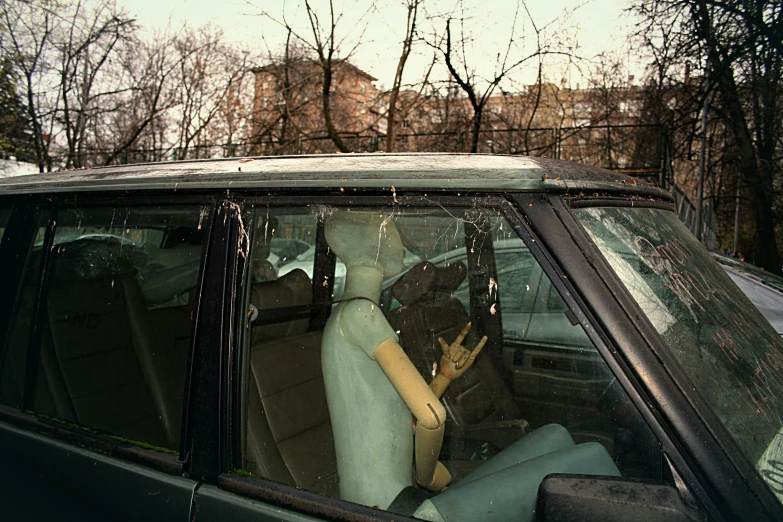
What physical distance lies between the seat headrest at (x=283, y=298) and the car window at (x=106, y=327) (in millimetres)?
215

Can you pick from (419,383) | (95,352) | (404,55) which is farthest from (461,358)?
(404,55)

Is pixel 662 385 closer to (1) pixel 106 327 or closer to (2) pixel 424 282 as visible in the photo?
(2) pixel 424 282

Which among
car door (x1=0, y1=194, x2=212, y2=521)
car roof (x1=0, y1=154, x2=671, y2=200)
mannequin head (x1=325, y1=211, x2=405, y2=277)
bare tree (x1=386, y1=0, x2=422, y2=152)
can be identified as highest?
bare tree (x1=386, y1=0, x2=422, y2=152)

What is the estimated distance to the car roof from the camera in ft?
4.09

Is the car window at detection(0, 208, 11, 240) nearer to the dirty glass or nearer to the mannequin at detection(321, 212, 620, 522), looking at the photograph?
the mannequin at detection(321, 212, 620, 522)

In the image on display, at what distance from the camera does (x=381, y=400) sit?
149cm

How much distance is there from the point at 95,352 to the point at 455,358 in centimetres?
120

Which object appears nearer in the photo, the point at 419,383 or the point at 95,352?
the point at 419,383

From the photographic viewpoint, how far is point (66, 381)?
1.80 metres

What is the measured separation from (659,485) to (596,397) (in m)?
0.27

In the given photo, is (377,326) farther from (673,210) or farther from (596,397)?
(673,210)

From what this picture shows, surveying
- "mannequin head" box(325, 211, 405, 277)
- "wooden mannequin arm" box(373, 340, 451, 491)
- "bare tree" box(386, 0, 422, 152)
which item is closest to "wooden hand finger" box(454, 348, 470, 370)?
"wooden mannequin arm" box(373, 340, 451, 491)

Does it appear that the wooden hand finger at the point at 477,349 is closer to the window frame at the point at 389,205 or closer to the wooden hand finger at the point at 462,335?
the wooden hand finger at the point at 462,335

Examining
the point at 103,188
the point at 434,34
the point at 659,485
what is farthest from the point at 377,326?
the point at 434,34
